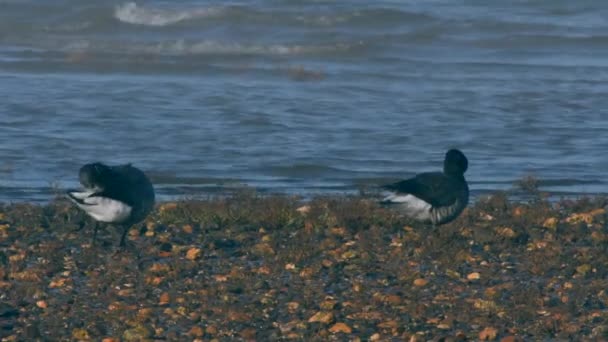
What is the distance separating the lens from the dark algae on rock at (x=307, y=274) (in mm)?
8055

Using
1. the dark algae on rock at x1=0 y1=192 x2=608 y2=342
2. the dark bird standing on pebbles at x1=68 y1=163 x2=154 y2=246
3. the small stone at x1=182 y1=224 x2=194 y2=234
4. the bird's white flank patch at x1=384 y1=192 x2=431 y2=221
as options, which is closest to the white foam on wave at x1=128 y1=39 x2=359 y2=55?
the dark algae on rock at x1=0 y1=192 x2=608 y2=342

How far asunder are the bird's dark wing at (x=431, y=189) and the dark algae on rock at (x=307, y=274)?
244 millimetres

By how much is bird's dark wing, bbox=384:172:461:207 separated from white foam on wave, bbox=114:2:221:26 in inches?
826

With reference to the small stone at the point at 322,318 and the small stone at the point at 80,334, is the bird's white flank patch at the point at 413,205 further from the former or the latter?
the small stone at the point at 80,334

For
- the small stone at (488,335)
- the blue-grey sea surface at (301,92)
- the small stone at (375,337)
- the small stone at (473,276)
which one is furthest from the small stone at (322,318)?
the blue-grey sea surface at (301,92)

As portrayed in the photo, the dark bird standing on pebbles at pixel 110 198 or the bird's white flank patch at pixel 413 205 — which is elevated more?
the dark bird standing on pebbles at pixel 110 198

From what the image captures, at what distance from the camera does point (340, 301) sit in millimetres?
8602

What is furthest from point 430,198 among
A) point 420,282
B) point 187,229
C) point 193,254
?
point 193,254

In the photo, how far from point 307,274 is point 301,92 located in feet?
40.1

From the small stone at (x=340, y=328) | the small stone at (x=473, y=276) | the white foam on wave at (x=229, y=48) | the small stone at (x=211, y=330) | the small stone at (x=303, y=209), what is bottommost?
the small stone at (x=473, y=276)

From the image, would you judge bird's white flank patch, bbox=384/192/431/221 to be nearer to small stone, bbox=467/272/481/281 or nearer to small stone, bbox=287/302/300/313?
small stone, bbox=467/272/481/281

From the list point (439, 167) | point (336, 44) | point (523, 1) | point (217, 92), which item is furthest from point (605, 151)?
point (523, 1)

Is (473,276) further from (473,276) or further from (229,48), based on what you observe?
(229,48)

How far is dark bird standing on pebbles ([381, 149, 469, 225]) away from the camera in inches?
419
